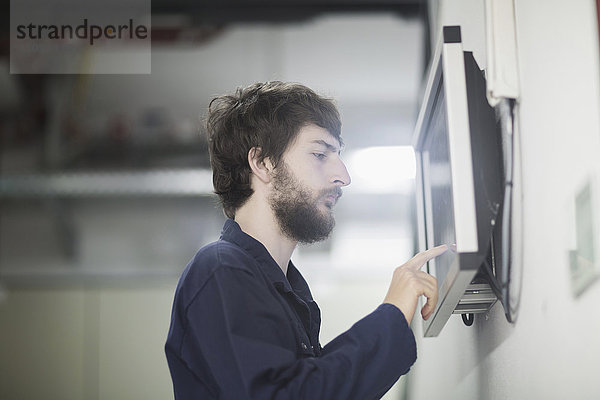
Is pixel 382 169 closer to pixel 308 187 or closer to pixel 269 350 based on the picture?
pixel 308 187

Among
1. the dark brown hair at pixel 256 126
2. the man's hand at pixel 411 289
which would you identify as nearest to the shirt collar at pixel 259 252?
the dark brown hair at pixel 256 126

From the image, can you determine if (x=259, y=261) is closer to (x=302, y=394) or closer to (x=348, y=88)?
(x=302, y=394)

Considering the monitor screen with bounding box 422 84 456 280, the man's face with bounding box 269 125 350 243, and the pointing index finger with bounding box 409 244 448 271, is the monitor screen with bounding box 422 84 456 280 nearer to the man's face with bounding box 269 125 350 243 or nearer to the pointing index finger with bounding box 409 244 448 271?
the pointing index finger with bounding box 409 244 448 271

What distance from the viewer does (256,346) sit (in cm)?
127

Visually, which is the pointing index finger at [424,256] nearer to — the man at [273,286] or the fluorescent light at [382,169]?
the man at [273,286]

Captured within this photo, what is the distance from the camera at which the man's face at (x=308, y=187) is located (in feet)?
5.37

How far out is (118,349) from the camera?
12.1 ft

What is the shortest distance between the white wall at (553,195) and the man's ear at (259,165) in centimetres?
57

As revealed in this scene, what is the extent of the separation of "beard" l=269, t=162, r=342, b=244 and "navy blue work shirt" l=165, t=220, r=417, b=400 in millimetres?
188

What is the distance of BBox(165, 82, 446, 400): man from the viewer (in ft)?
4.18

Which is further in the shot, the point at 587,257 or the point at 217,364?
the point at 217,364

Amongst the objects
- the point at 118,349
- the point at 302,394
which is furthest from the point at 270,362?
the point at 118,349

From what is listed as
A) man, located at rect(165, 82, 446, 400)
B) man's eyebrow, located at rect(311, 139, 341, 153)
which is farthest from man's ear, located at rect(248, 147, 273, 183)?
man's eyebrow, located at rect(311, 139, 341, 153)

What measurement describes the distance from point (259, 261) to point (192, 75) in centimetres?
258
